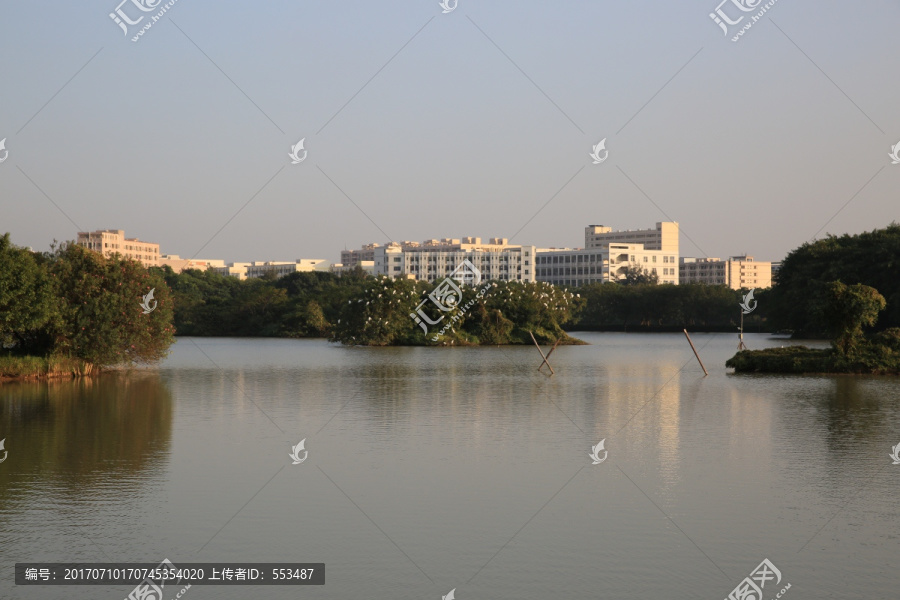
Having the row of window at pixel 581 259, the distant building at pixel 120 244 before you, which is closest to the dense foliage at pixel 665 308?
the row of window at pixel 581 259

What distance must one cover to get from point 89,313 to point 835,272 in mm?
38388

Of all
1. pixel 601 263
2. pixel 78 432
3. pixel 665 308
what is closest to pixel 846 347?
pixel 78 432

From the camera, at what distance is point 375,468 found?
1332 centimetres

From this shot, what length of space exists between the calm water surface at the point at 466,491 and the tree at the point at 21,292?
1755 millimetres

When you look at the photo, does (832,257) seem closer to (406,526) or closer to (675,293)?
(675,293)

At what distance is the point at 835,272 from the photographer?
50.3 metres

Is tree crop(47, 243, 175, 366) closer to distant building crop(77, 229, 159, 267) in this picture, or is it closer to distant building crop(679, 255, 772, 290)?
distant building crop(77, 229, 159, 267)

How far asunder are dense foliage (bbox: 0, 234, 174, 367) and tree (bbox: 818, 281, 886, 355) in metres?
20.0

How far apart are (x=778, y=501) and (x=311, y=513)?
17.9ft

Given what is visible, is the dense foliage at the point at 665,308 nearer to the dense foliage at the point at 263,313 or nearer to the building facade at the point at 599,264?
the dense foliage at the point at 263,313

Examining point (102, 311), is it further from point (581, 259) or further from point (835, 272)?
point (581, 259)

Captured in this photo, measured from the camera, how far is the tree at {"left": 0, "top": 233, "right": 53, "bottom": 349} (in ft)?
76.0

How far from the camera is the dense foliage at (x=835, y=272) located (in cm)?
4828

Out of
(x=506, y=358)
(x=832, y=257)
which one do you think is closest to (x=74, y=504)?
(x=506, y=358)
